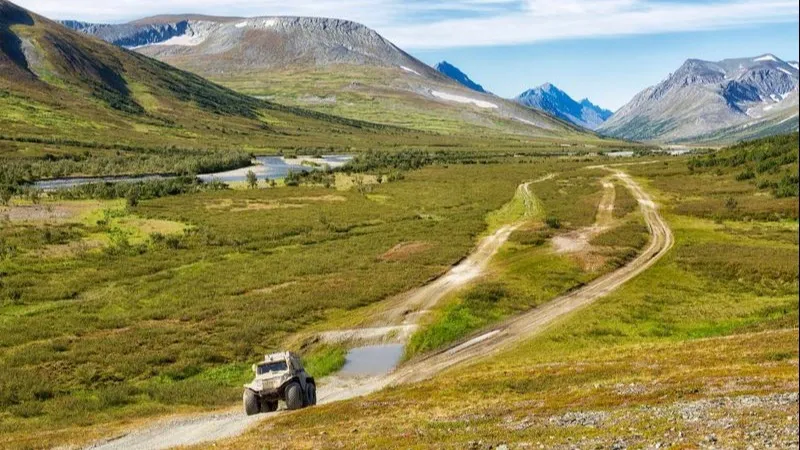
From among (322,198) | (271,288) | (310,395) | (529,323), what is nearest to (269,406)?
(310,395)

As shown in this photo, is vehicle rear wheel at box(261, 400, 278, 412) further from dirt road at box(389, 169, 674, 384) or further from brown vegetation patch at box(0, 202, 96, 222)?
brown vegetation patch at box(0, 202, 96, 222)

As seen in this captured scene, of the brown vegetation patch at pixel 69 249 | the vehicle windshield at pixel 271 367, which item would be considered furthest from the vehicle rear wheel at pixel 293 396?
the brown vegetation patch at pixel 69 249

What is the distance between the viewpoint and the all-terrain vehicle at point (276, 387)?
39.3 metres

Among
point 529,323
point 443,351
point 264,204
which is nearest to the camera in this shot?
point 443,351

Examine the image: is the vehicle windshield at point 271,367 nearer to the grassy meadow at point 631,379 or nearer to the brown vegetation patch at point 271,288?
the grassy meadow at point 631,379

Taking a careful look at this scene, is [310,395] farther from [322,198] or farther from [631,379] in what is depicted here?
[322,198]

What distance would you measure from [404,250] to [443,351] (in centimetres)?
3490

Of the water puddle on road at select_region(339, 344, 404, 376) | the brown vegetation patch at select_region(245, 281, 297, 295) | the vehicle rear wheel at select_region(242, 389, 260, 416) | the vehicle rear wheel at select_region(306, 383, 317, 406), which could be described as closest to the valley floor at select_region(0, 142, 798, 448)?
the brown vegetation patch at select_region(245, 281, 297, 295)

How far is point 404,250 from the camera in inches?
3492

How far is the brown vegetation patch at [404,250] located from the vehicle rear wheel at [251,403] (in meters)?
46.3

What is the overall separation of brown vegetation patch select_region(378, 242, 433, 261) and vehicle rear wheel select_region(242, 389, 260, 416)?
46254 millimetres

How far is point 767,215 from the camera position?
100 meters

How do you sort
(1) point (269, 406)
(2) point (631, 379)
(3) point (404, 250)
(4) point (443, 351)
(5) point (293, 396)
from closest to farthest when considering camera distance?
(2) point (631, 379)
(5) point (293, 396)
(1) point (269, 406)
(4) point (443, 351)
(3) point (404, 250)

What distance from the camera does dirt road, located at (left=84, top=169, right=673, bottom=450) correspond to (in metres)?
36.2
